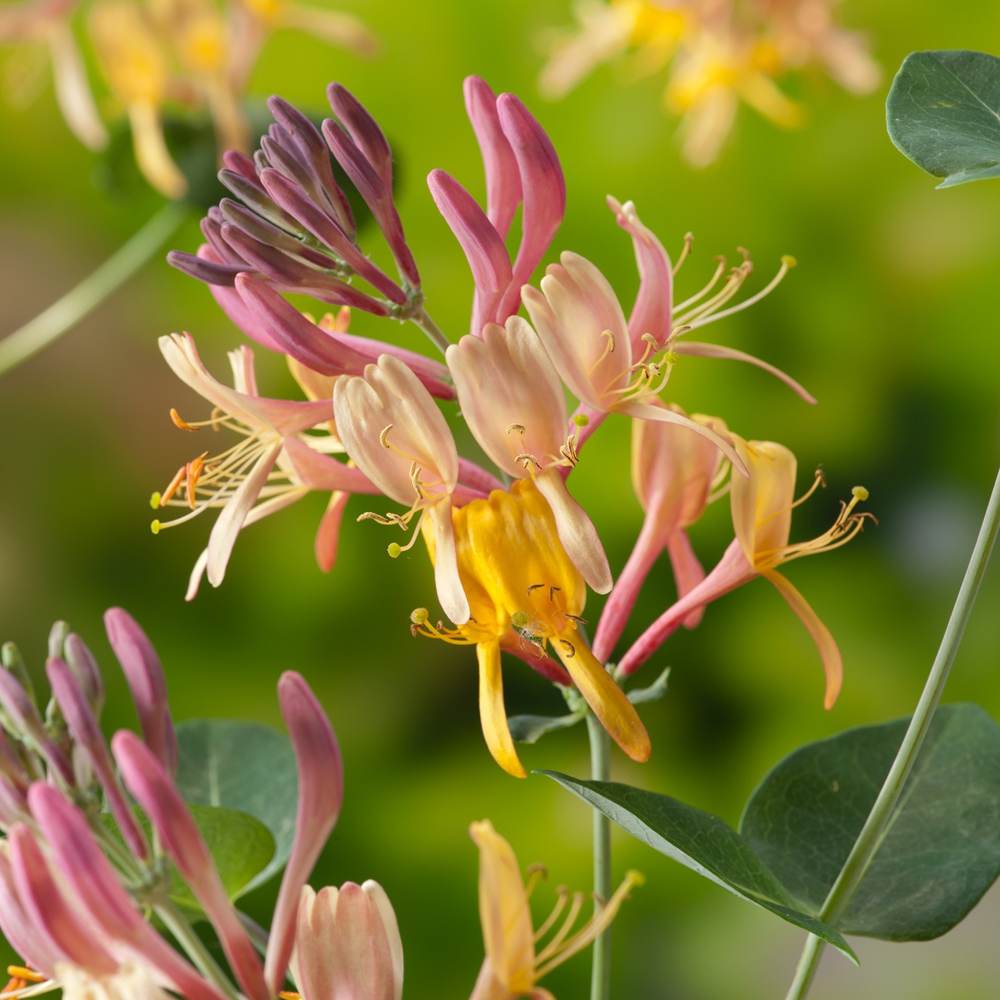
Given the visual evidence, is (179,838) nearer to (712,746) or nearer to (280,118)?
(280,118)

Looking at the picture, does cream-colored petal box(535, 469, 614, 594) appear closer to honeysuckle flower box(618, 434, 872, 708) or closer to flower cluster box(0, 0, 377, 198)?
honeysuckle flower box(618, 434, 872, 708)

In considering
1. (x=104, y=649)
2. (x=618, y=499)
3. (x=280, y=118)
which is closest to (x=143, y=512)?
(x=104, y=649)

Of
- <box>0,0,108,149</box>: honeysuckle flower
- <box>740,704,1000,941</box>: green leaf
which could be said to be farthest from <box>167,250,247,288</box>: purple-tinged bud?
<box>0,0,108,149</box>: honeysuckle flower

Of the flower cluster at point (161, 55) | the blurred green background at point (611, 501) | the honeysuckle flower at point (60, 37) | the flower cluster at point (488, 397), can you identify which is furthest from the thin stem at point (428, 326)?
the blurred green background at point (611, 501)

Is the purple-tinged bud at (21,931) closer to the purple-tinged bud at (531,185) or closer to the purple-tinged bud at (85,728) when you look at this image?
the purple-tinged bud at (85,728)

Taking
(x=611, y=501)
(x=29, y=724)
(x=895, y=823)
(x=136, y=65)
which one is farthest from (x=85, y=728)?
(x=611, y=501)

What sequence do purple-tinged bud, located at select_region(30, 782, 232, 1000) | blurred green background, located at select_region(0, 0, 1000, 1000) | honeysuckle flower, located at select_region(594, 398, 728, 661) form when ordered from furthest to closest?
1. blurred green background, located at select_region(0, 0, 1000, 1000)
2. honeysuckle flower, located at select_region(594, 398, 728, 661)
3. purple-tinged bud, located at select_region(30, 782, 232, 1000)

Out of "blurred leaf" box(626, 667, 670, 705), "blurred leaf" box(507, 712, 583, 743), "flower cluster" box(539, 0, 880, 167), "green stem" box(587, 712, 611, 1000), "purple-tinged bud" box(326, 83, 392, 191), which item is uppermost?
"flower cluster" box(539, 0, 880, 167)

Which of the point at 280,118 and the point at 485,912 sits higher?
the point at 280,118
